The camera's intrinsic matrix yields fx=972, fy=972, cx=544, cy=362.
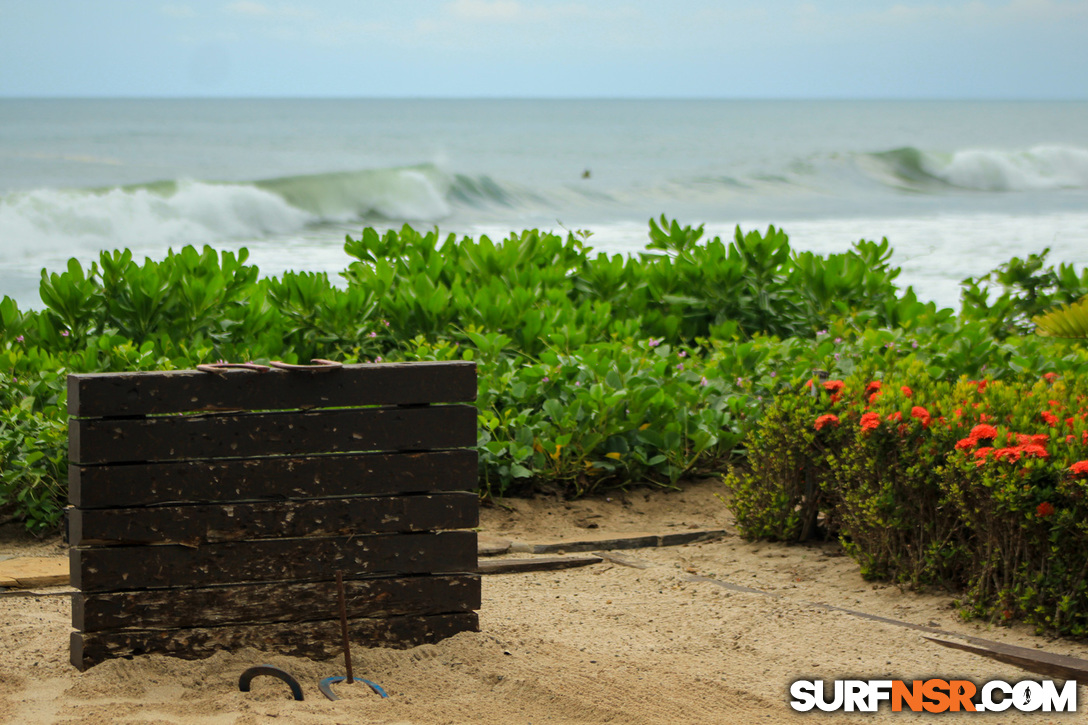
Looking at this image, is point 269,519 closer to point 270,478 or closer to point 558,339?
point 270,478

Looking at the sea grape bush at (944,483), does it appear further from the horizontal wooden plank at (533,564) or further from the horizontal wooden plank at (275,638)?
the horizontal wooden plank at (275,638)

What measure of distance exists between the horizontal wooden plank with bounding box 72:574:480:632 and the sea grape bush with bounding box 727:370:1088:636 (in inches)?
64.9

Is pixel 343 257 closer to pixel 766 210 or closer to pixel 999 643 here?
pixel 999 643

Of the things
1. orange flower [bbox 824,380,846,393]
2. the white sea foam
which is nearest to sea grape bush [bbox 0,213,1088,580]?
orange flower [bbox 824,380,846,393]

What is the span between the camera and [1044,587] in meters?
3.26

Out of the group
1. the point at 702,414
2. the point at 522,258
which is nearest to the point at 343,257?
the point at 522,258

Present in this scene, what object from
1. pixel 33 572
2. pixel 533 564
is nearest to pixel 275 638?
pixel 533 564

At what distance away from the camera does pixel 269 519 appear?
3029 millimetres

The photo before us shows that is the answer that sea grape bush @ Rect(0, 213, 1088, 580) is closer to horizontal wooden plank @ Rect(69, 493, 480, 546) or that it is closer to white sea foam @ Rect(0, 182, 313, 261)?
horizontal wooden plank @ Rect(69, 493, 480, 546)

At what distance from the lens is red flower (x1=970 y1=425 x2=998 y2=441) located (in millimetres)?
3357

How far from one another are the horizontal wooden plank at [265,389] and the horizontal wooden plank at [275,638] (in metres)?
0.70

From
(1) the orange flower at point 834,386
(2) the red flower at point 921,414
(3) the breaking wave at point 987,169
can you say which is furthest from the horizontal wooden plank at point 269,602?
(3) the breaking wave at point 987,169

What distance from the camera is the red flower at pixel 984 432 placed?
11.0ft

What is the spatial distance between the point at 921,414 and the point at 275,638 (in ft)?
7.92
